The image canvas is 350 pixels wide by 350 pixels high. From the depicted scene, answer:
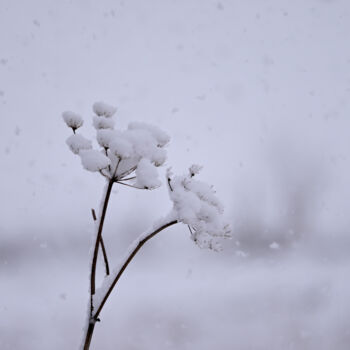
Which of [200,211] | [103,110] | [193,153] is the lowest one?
[200,211]

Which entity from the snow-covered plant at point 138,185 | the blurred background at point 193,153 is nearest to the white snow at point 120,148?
the snow-covered plant at point 138,185

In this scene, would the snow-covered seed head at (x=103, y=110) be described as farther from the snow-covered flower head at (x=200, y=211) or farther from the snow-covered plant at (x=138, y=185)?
the snow-covered flower head at (x=200, y=211)

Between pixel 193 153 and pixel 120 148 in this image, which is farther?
pixel 193 153

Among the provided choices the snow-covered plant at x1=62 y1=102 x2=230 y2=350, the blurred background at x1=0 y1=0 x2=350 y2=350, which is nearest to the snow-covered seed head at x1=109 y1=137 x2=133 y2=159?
the snow-covered plant at x1=62 y1=102 x2=230 y2=350

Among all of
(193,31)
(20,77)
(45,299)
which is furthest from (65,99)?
(45,299)

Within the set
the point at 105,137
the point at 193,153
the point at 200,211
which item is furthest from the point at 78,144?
the point at 193,153

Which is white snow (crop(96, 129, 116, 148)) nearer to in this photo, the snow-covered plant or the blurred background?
the snow-covered plant

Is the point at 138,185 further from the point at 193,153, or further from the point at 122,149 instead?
Result: the point at 193,153
